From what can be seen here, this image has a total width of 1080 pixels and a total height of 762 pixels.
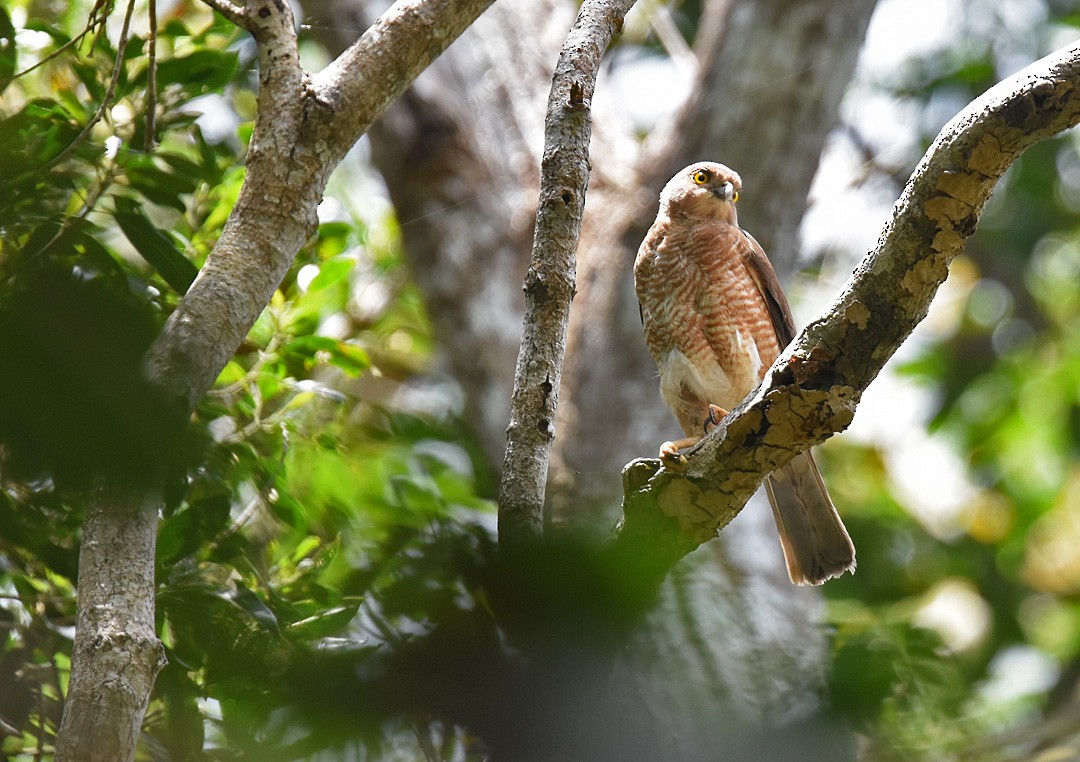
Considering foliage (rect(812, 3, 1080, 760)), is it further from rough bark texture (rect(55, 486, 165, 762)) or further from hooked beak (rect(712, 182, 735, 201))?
rough bark texture (rect(55, 486, 165, 762))

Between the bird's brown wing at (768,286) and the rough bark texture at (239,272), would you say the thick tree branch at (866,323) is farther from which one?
the bird's brown wing at (768,286)

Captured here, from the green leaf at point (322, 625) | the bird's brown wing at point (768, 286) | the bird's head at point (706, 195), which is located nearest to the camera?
the green leaf at point (322, 625)

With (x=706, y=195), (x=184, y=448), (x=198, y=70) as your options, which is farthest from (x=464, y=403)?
(x=184, y=448)

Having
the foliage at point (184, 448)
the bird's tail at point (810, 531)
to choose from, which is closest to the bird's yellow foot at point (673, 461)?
the foliage at point (184, 448)

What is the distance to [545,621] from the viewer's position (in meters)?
1.46

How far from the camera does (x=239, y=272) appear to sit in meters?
2.44

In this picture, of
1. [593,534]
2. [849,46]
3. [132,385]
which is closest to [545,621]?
[593,534]

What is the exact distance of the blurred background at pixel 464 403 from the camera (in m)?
1.54

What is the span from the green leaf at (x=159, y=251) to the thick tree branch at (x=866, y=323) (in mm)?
1439

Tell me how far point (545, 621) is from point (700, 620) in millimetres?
661

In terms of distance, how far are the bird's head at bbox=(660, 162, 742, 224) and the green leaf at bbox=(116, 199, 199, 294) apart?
2215mm

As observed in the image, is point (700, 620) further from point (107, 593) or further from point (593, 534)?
point (107, 593)

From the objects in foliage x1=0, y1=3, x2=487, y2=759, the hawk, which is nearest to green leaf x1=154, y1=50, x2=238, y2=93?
foliage x1=0, y1=3, x2=487, y2=759

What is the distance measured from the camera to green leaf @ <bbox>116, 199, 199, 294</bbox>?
308 cm
